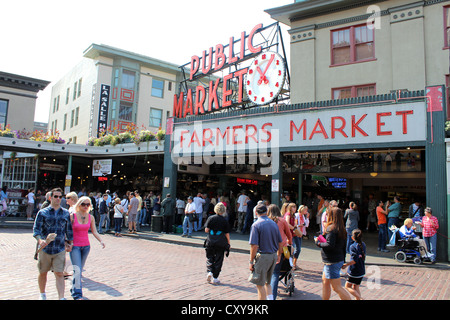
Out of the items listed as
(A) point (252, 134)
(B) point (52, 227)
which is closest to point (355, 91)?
(A) point (252, 134)

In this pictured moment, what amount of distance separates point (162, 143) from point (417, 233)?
13081 mm

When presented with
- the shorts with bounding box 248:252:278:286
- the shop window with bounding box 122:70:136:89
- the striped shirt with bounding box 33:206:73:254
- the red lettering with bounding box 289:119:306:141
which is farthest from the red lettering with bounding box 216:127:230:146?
the shop window with bounding box 122:70:136:89

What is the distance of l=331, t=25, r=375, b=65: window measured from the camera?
16422 mm

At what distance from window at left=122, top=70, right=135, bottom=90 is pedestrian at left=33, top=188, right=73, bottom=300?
2927 centimetres

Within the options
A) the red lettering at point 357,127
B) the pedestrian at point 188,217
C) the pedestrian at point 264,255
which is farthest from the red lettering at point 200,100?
the pedestrian at point 264,255

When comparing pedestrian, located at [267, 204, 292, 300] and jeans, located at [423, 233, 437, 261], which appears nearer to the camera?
pedestrian, located at [267, 204, 292, 300]

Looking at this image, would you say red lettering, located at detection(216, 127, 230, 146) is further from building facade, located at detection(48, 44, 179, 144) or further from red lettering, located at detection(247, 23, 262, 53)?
building facade, located at detection(48, 44, 179, 144)

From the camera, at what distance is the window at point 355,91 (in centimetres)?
1628

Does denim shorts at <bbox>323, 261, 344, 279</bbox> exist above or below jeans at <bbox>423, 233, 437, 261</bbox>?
above

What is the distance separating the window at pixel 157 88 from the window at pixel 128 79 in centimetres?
250

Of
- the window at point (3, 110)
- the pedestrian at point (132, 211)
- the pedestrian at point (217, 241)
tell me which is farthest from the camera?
the window at point (3, 110)

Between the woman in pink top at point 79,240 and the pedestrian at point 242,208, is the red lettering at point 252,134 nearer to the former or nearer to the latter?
the pedestrian at point 242,208

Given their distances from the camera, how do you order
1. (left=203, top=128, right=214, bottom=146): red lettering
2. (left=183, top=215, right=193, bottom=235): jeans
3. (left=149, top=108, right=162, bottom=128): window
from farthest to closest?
(left=149, top=108, right=162, bottom=128): window < (left=203, top=128, right=214, bottom=146): red lettering < (left=183, top=215, right=193, bottom=235): jeans

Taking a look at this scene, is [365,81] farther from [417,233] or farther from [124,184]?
[124,184]
